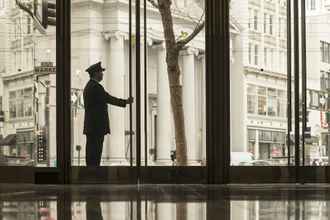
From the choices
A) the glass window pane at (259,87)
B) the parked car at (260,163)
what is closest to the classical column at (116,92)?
the glass window pane at (259,87)

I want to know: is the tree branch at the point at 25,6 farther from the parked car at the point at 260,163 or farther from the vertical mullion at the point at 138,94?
the parked car at the point at 260,163

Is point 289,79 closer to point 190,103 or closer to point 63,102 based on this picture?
point 190,103

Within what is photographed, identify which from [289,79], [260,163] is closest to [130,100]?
[260,163]

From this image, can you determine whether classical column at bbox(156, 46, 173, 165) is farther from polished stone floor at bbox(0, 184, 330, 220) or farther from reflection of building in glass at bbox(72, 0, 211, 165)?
polished stone floor at bbox(0, 184, 330, 220)

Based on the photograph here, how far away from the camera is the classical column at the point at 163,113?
34.4ft

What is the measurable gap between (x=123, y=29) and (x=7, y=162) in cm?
282

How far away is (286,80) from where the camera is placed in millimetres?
10539

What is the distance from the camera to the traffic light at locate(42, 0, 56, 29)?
34.6ft

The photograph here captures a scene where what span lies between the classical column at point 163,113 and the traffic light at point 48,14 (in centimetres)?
176

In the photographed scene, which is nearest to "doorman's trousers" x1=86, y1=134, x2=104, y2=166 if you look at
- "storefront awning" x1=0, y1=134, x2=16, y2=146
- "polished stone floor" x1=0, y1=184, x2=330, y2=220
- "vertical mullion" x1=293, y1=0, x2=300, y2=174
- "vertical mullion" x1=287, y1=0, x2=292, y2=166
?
"storefront awning" x1=0, y1=134, x2=16, y2=146

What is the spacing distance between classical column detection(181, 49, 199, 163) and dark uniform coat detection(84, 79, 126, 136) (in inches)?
44.2

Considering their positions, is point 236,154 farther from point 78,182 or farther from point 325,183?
point 78,182

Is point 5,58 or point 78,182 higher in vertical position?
point 5,58

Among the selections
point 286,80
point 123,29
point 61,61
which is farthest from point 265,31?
point 61,61
